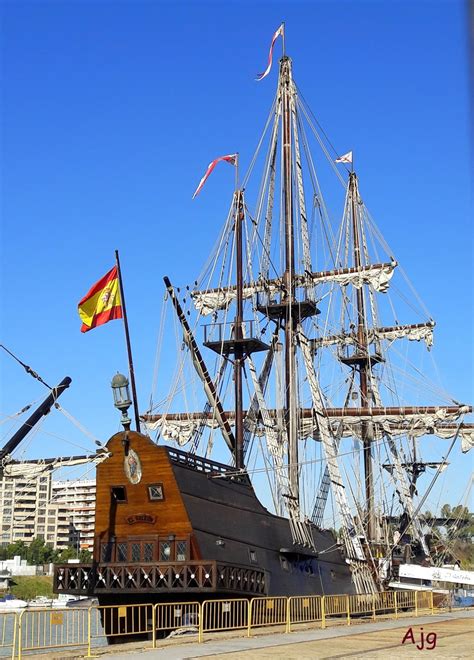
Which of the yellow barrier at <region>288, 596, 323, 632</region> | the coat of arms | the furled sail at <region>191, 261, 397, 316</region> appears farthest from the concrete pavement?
the furled sail at <region>191, 261, 397, 316</region>

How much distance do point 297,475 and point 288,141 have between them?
1660cm

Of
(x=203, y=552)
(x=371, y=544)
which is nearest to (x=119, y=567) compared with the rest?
(x=203, y=552)

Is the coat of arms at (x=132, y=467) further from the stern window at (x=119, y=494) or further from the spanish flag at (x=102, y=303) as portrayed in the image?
the spanish flag at (x=102, y=303)

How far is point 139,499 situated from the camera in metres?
28.3

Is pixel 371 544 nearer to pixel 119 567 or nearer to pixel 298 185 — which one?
pixel 298 185

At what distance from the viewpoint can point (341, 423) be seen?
49.9 m

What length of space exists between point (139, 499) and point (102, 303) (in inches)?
254

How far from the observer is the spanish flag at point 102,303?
93.4ft

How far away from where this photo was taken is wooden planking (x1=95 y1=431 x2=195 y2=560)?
27.4 meters

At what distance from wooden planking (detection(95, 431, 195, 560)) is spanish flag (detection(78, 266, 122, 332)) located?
3.77 meters

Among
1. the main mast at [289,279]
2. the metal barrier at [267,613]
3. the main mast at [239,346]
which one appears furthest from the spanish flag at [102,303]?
the main mast at [289,279]

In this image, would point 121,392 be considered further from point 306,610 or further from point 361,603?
point 361,603

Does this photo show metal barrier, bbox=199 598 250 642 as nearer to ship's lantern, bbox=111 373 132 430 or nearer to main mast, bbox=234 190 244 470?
ship's lantern, bbox=111 373 132 430

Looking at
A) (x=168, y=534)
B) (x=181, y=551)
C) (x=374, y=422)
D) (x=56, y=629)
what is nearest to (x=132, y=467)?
(x=168, y=534)
